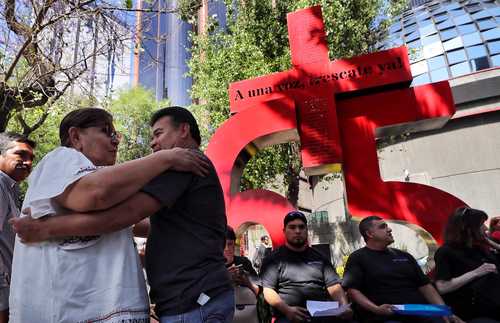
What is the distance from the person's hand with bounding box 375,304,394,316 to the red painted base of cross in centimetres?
128

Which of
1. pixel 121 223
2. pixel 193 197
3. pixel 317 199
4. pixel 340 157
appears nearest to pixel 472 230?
pixel 340 157

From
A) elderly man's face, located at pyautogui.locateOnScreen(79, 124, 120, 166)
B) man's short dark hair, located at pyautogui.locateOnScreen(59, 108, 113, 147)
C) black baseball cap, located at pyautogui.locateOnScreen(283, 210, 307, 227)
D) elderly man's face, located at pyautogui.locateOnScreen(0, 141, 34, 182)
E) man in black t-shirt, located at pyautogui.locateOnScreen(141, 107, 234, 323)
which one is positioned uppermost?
elderly man's face, located at pyautogui.locateOnScreen(0, 141, 34, 182)

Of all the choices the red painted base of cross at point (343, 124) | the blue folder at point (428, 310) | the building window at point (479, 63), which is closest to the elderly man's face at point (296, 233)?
the red painted base of cross at point (343, 124)

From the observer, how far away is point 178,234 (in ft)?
4.98

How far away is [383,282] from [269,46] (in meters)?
8.84

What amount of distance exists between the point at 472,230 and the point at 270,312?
2.16 meters

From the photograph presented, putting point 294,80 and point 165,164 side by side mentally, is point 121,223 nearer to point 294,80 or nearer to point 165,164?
point 165,164

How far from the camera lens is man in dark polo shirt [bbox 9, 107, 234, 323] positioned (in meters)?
1.35

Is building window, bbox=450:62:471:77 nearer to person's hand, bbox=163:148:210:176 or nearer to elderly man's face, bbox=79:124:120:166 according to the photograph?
person's hand, bbox=163:148:210:176

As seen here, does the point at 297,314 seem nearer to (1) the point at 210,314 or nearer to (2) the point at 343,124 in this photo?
(1) the point at 210,314

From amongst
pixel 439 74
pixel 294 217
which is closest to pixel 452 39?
pixel 439 74

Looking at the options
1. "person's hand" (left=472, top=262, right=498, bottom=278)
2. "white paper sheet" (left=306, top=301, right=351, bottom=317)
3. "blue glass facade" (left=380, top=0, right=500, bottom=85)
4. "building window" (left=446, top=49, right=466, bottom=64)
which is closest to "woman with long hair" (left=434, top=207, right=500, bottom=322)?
"person's hand" (left=472, top=262, right=498, bottom=278)

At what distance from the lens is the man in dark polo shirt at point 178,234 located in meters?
1.35

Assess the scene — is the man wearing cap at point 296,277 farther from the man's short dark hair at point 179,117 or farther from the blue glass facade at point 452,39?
the blue glass facade at point 452,39
